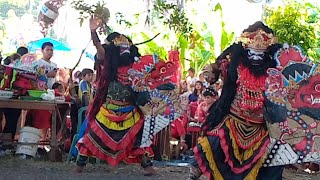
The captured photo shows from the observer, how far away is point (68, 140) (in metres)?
9.39

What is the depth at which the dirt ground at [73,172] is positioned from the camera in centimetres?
731

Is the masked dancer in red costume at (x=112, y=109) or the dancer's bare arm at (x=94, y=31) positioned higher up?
the dancer's bare arm at (x=94, y=31)

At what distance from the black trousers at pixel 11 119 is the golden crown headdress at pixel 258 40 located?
449 cm

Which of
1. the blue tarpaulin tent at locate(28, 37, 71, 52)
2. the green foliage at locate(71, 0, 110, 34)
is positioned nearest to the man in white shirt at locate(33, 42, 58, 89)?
the green foliage at locate(71, 0, 110, 34)

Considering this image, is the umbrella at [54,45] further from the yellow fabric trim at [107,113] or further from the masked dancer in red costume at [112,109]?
the yellow fabric trim at [107,113]

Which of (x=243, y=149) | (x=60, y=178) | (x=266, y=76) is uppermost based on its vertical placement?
(x=266, y=76)

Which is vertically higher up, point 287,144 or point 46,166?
point 287,144

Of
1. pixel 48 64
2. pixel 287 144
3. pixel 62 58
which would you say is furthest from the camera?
pixel 62 58

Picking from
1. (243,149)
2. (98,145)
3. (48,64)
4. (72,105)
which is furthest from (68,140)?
(243,149)

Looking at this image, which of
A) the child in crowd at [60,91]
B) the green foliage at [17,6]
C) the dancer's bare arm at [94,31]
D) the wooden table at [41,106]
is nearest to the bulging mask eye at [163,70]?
the dancer's bare arm at [94,31]

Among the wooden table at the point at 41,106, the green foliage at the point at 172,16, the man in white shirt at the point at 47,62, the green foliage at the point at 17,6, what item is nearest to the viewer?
the wooden table at the point at 41,106

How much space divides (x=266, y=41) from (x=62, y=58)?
1325 centimetres

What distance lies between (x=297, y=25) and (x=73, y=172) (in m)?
7.07

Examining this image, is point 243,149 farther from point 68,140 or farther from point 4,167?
point 68,140
